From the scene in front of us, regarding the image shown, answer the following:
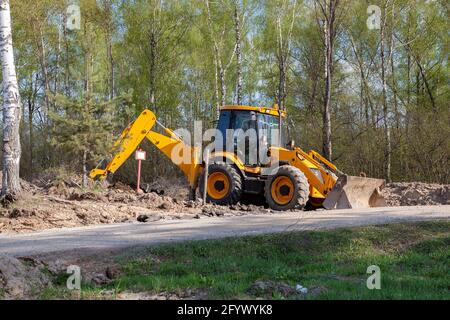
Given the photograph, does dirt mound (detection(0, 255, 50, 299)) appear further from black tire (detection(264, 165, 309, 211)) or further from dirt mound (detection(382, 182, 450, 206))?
dirt mound (detection(382, 182, 450, 206))

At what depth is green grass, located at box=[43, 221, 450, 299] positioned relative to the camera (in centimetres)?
692

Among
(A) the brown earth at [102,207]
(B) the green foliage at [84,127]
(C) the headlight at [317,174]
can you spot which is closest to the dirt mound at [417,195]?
(A) the brown earth at [102,207]

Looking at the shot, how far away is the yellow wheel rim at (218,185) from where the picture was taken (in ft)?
57.3

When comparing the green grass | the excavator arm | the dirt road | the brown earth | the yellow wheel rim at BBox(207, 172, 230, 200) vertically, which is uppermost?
the excavator arm

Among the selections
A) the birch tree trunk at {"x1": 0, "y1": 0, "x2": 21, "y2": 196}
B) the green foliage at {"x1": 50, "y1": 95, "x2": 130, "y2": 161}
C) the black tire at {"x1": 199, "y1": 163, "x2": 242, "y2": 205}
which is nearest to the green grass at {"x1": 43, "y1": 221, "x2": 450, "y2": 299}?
the birch tree trunk at {"x1": 0, "y1": 0, "x2": 21, "y2": 196}

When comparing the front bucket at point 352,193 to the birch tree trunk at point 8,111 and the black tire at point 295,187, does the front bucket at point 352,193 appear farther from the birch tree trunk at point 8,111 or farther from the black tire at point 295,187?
the birch tree trunk at point 8,111

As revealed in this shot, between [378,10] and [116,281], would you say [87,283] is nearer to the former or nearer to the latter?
[116,281]

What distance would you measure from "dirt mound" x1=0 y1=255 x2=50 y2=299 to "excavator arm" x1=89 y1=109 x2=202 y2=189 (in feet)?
35.8

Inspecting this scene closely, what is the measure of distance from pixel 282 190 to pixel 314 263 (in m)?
7.79

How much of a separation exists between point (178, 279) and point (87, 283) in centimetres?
113

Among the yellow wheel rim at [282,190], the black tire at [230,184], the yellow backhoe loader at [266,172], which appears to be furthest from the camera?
the black tire at [230,184]

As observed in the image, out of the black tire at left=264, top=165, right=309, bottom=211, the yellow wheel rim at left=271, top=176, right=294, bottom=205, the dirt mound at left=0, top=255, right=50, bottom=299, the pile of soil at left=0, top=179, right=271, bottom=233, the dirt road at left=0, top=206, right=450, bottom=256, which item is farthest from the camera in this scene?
Result: the yellow wheel rim at left=271, top=176, right=294, bottom=205

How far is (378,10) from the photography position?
91.8ft

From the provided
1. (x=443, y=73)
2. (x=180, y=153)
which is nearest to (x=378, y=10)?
(x=443, y=73)
